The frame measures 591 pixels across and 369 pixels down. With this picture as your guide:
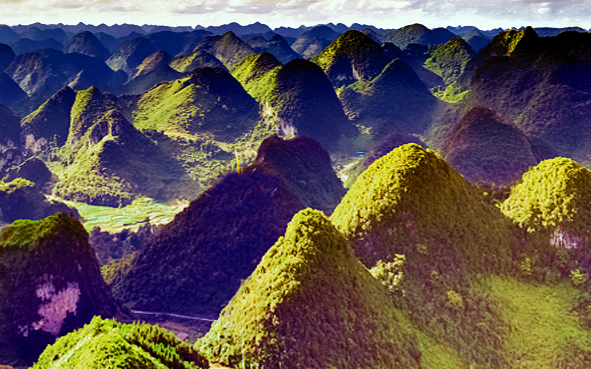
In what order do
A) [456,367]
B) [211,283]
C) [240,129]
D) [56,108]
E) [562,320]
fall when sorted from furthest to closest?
[56,108] < [240,129] < [211,283] < [562,320] < [456,367]

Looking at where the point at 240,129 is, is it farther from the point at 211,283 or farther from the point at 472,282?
the point at 472,282

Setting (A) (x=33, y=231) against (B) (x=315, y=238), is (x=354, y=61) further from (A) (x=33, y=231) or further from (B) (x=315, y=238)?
(B) (x=315, y=238)

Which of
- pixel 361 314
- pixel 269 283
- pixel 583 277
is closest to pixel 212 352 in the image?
pixel 269 283

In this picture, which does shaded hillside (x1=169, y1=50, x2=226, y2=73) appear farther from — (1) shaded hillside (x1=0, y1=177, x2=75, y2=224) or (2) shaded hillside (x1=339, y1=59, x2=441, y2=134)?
(1) shaded hillside (x1=0, y1=177, x2=75, y2=224)

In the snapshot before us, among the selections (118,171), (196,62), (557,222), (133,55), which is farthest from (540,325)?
(133,55)

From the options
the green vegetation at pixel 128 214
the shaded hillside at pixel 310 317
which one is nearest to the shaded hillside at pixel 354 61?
the green vegetation at pixel 128 214

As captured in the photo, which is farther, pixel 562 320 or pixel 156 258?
pixel 156 258

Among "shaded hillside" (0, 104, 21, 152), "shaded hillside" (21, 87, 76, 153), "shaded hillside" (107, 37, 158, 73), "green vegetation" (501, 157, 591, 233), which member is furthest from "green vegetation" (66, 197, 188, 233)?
"shaded hillside" (107, 37, 158, 73)
